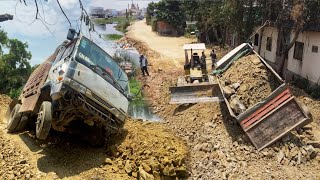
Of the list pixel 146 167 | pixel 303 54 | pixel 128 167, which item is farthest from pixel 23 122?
pixel 303 54

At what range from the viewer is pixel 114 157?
29.2ft

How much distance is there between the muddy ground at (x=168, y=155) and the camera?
8.12 meters

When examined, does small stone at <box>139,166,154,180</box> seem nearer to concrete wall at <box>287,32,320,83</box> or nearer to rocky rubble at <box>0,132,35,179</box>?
rocky rubble at <box>0,132,35,179</box>

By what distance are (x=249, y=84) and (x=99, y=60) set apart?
15.3 ft

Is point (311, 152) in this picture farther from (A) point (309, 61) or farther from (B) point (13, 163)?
(A) point (309, 61)

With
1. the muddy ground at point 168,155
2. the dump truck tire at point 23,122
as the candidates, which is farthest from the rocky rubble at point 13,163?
the dump truck tire at point 23,122

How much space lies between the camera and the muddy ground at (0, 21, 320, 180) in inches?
320

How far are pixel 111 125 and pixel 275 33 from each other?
12.8 metres

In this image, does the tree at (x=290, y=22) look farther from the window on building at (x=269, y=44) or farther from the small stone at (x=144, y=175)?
the small stone at (x=144, y=175)

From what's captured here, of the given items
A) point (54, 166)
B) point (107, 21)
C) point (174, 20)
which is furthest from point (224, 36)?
point (107, 21)

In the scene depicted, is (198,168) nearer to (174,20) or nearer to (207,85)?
(207,85)

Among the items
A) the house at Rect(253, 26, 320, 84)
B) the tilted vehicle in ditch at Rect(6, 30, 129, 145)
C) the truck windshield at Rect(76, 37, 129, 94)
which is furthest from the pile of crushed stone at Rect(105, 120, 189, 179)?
the house at Rect(253, 26, 320, 84)

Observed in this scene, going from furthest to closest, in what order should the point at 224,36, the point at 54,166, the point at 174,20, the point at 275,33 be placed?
1. the point at 174,20
2. the point at 224,36
3. the point at 275,33
4. the point at 54,166

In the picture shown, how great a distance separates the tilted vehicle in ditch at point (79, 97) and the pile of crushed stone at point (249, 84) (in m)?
3.21
